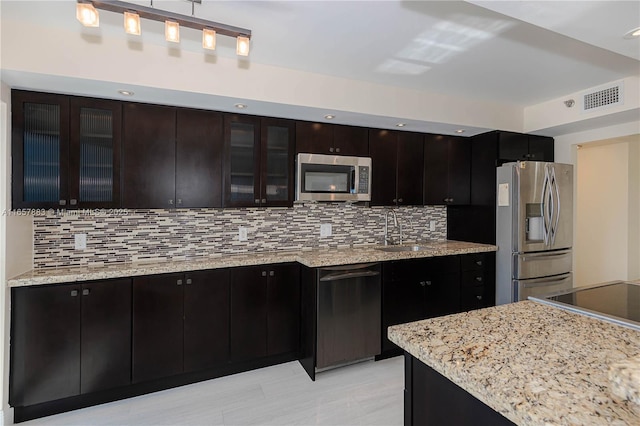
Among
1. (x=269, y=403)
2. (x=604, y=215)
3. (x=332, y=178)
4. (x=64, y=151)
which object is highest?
(x=64, y=151)

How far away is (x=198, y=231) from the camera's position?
2926 millimetres

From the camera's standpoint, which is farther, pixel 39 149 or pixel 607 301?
pixel 39 149

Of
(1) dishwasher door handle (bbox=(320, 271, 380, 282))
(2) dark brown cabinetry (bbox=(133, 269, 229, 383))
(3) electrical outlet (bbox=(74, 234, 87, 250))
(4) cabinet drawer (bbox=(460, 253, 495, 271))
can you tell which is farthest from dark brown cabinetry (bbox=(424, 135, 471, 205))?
(3) electrical outlet (bbox=(74, 234, 87, 250))

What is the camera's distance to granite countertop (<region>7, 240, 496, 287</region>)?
2.18 metres

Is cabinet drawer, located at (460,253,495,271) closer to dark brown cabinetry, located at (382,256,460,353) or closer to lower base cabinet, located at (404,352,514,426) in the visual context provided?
dark brown cabinetry, located at (382,256,460,353)

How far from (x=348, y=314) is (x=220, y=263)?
117 centimetres

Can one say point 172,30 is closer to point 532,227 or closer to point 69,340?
point 69,340

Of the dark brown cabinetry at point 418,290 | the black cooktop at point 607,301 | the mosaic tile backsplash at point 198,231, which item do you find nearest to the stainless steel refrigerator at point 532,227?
the dark brown cabinetry at point 418,290

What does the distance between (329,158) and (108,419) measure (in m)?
2.64

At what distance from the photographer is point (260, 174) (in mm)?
2887

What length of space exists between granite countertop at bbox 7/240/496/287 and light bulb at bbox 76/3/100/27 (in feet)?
5.31

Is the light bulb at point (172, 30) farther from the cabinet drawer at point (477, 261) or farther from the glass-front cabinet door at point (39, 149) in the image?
the cabinet drawer at point (477, 261)

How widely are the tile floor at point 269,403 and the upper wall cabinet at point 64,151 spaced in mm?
1495

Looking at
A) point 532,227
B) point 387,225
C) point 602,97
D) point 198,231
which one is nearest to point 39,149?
point 198,231
